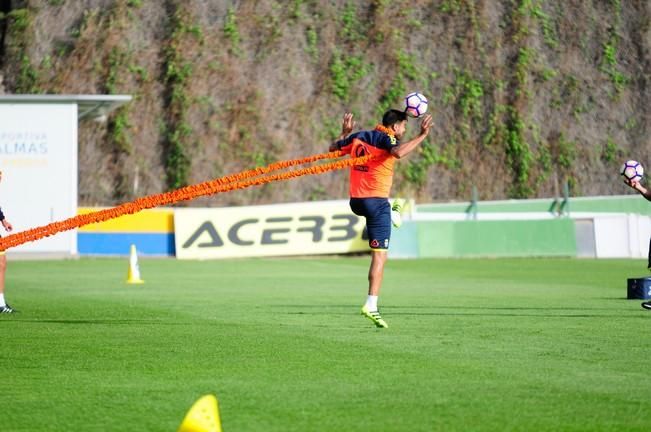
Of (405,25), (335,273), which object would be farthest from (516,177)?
(335,273)

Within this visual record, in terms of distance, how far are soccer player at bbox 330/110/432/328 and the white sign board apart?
65.4 ft

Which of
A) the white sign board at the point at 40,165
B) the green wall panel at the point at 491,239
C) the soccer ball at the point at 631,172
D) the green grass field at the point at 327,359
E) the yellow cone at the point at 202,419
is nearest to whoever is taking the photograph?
the yellow cone at the point at 202,419

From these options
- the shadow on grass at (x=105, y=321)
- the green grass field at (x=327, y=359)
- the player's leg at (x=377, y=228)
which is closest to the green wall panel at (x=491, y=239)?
the green grass field at (x=327, y=359)

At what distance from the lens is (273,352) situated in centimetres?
1052

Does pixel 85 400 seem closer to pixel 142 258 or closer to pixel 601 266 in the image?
pixel 601 266

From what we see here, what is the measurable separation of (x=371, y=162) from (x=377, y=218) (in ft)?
1.99

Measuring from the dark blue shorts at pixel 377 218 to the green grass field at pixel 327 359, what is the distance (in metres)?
0.87

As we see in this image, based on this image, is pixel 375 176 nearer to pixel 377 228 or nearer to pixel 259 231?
pixel 377 228

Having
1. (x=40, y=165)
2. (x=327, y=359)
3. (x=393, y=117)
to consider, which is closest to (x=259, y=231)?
(x=40, y=165)

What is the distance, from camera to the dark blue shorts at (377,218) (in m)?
13.6

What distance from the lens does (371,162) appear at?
13.5m

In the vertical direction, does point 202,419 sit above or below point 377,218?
below

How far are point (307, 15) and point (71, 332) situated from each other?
116 ft

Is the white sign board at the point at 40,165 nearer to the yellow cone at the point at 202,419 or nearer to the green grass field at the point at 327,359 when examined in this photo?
the green grass field at the point at 327,359
